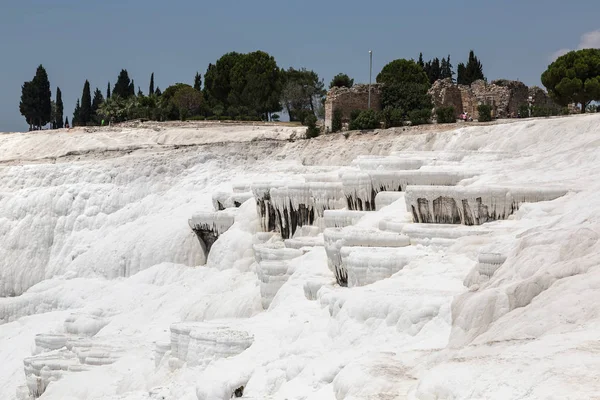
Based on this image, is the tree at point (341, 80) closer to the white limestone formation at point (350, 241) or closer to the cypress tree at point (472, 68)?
the cypress tree at point (472, 68)

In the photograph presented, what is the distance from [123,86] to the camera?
58.9 meters

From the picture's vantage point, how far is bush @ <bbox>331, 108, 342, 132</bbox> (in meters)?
30.4

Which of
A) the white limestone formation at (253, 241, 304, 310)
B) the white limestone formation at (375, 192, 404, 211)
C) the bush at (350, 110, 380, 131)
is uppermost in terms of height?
the bush at (350, 110, 380, 131)

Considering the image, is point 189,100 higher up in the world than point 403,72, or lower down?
lower down

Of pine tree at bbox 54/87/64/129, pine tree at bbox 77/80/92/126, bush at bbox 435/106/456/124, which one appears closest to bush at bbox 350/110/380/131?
bush at bbox 435/106/456/124

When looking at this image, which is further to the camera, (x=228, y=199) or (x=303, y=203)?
(x=228, y=199)

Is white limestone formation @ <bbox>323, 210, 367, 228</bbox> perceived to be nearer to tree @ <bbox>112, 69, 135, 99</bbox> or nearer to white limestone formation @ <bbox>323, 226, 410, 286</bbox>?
white limestone formation @ <bbox>323, 226, 410, 286</bbox>

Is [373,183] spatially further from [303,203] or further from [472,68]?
[472,68]

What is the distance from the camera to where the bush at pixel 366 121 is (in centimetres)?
2862

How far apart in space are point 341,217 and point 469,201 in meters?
3.43

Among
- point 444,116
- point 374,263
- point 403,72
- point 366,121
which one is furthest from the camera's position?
point 403,72

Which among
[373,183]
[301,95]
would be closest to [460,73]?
[301,95]

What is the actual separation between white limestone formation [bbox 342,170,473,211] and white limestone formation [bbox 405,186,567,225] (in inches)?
76.7

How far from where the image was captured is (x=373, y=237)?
15.1 meters
